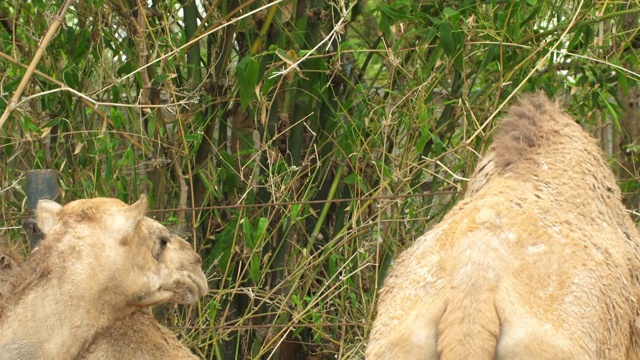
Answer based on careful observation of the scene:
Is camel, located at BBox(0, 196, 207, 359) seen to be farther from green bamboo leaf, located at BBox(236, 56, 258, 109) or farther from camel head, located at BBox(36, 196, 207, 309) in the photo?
green bamboo leaf, located at BBox(236, 56, 258, 109)

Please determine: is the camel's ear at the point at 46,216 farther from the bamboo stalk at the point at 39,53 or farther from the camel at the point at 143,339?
the bamboo stalk at the point at 39,53

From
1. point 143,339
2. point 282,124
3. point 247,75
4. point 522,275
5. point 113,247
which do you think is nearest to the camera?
point 522,275

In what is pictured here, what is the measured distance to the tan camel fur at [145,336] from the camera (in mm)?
4023

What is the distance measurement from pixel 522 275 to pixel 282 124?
3.31 meters

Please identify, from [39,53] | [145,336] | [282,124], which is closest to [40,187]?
[39,53]

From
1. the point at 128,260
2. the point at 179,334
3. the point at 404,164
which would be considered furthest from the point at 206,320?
the point at 128,260

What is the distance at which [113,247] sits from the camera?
13.0 ft

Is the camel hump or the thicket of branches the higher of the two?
the camel hump

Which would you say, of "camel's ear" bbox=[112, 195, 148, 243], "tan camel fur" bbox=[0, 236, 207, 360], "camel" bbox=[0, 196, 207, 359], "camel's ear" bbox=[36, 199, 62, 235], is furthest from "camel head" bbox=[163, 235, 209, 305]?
"camel's ear" bbox=[36, 199, 62, 235]

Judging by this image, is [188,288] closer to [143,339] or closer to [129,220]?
[143,339]

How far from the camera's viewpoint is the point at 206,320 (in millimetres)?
6254

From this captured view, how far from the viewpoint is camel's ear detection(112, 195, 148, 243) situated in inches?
157

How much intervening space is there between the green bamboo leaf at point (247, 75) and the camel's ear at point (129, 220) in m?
1.51

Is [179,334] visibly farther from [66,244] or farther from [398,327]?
[398,327]
